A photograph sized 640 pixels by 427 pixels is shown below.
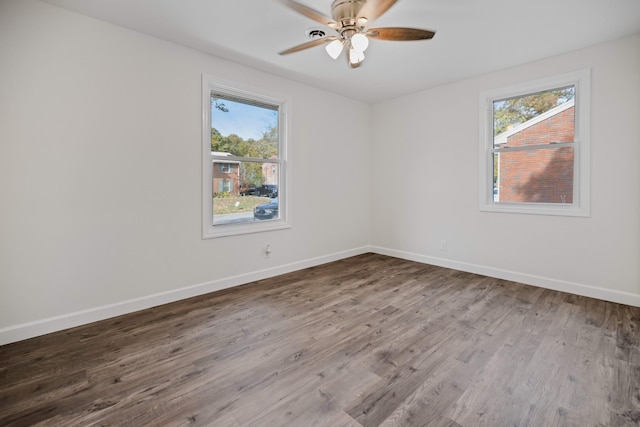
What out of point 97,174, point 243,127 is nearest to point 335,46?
point 243,127

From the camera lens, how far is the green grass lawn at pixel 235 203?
3.52 metres

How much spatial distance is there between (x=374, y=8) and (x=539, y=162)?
2845mm

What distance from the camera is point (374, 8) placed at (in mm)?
2133

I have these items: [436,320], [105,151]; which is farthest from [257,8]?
[436,320]

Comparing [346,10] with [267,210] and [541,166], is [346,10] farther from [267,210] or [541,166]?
[541,166]

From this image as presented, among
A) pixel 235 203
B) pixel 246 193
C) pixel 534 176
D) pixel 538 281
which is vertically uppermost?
pixel 534 176

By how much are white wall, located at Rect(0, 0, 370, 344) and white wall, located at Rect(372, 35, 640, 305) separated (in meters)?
2.53

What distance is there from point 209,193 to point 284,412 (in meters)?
2.45

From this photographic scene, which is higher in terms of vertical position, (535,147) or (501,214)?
(535,147)

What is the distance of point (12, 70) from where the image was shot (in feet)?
7.43

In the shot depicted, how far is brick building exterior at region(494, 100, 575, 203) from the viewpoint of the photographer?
3.38 metres

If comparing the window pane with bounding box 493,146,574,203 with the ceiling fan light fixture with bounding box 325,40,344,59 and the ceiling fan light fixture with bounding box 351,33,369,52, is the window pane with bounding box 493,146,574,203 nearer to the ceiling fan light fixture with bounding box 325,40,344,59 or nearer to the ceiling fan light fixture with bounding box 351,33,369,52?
the ceiling fan light fixture with bounding box 351,33,369,52

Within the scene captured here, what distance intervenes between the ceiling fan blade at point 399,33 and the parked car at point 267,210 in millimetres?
2406

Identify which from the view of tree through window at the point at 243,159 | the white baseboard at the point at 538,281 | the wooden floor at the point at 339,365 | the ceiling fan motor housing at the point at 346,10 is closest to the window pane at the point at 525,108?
the white baseboard at the point at 538,281
